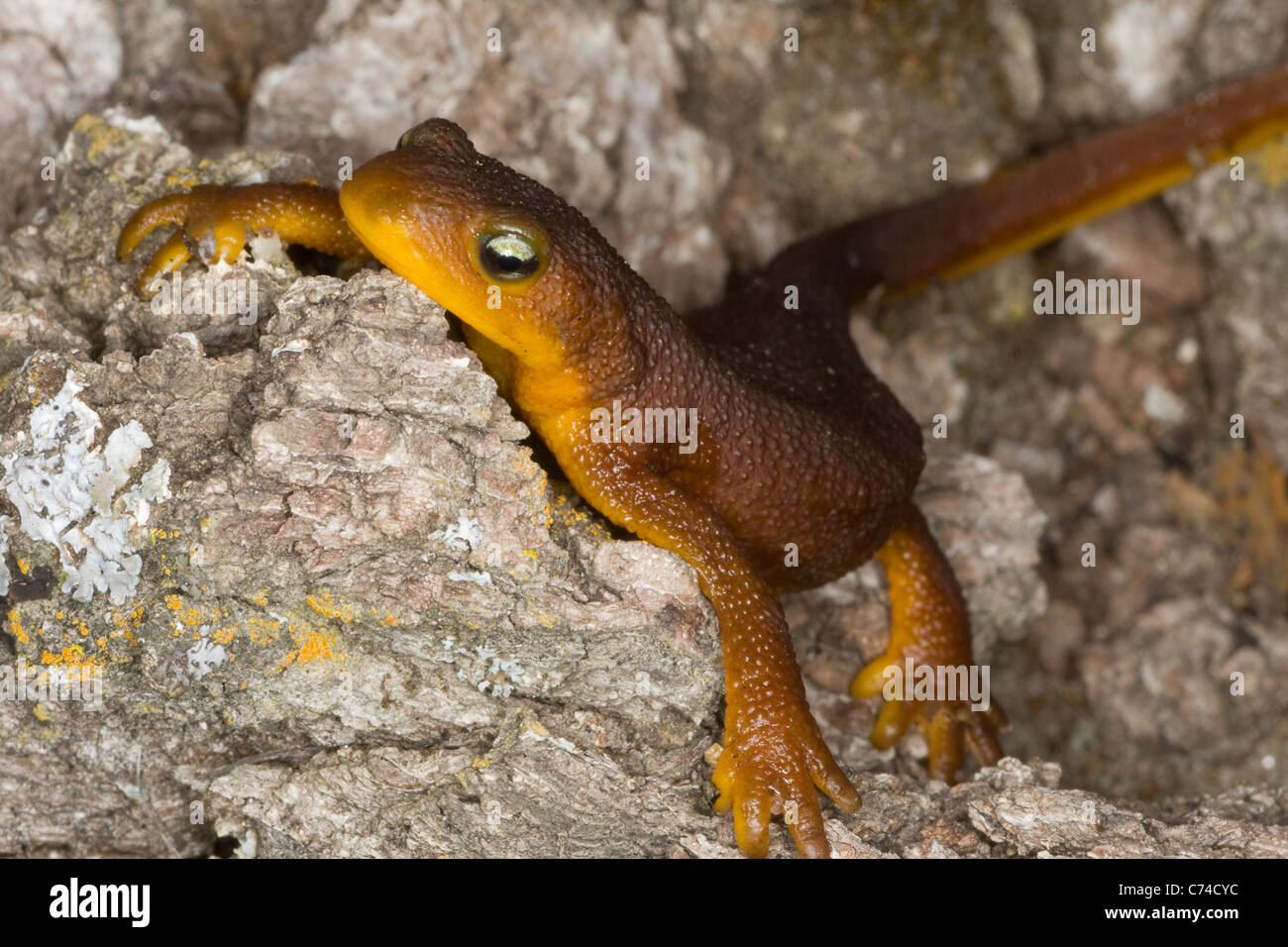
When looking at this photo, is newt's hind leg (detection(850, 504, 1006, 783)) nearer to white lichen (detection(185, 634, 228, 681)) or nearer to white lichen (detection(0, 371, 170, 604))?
white lichen (detection(185, 634, 228, 681))

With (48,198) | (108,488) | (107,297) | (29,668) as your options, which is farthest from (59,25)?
(29,668)

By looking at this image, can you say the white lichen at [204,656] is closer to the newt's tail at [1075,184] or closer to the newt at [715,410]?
the newt at [715,410]

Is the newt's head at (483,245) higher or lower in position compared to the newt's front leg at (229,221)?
lower

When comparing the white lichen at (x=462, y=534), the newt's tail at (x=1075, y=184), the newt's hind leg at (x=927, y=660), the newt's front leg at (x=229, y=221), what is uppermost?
the newt's tail at (x=1075, y=184)

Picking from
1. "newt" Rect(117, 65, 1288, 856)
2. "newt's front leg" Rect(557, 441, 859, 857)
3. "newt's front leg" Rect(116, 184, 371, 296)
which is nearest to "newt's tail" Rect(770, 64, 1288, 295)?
"newt" Rect(117, 65, 1288, 856)

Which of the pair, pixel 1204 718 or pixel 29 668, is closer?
pixel 29 668

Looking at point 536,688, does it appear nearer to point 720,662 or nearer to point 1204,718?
point 720,662

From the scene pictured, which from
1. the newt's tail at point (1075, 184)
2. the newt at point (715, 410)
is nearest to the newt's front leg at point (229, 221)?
the newt at point (715, 410)
